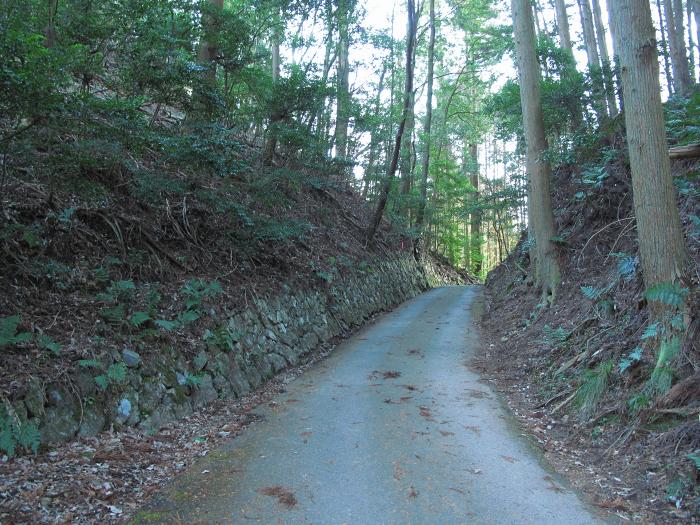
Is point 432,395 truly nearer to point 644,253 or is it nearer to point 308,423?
point 308,423

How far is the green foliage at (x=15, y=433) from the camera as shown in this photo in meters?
3.92

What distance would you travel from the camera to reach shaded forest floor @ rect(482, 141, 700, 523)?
4082 mm

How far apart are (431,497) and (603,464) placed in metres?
1.88

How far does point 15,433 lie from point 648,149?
7.27 metres

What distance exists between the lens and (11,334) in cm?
469

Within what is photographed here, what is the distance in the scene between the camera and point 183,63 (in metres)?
7.74

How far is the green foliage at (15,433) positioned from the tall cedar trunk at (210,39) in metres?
7.26

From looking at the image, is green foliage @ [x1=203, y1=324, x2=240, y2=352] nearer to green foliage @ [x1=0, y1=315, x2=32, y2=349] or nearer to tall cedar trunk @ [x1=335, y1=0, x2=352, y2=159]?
green foliage @ [x1=0, y1=315, x2=32, y2=349]

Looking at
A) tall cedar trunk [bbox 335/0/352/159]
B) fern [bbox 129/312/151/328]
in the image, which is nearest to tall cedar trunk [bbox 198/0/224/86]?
tall cedar trunk [bbox 335/0/352/159]

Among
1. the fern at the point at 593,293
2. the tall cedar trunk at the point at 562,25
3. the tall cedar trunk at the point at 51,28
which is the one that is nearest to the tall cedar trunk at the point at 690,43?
the tall cedar trunk at the point at 562,25

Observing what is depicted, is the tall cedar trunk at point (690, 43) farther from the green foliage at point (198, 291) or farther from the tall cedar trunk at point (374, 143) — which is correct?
the green foliage at point (198, 291)

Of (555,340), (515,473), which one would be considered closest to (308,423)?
(515,473)

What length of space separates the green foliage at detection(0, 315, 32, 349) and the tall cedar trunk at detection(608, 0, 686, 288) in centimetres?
693

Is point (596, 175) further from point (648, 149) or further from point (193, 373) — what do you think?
point (193, 373)
